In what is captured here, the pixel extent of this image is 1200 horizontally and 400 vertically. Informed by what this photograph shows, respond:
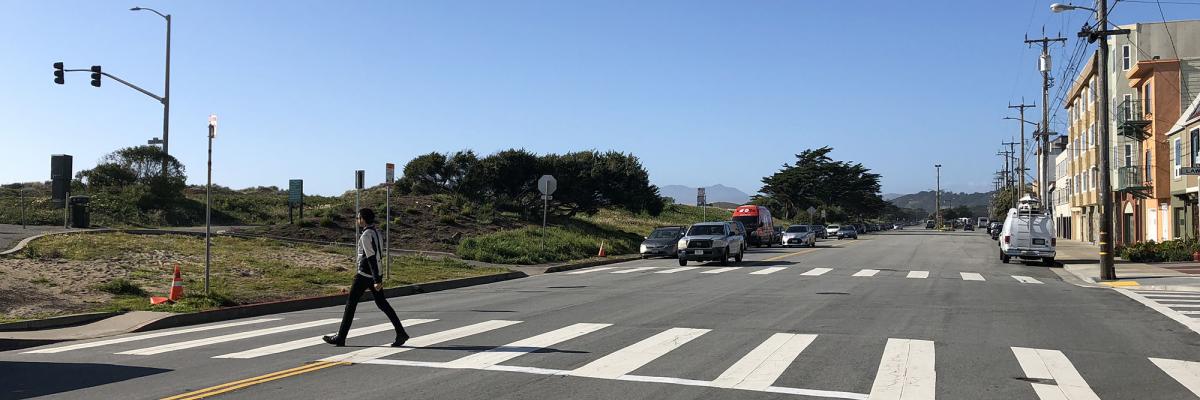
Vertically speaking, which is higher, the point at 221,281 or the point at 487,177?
the point at 487,177

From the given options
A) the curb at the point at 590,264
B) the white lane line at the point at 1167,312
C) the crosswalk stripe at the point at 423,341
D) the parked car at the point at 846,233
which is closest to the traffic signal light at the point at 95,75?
the curb at the point at 590,264

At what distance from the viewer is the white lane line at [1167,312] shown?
A: 12.2m

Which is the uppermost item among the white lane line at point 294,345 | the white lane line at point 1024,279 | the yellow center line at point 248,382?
the white lane line at point 1024,279

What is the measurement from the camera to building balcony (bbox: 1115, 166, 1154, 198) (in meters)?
39.6

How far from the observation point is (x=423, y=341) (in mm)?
10367

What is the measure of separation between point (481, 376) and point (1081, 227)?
66.7 metres

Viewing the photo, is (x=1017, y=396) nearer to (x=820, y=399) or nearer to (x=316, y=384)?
(x=820, y=399)

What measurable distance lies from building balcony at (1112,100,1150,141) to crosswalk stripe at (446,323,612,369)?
3641 centimetres

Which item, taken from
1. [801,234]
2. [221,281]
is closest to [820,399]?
[221,281]

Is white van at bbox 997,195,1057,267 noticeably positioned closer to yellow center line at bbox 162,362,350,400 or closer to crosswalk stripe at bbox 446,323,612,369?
crosswalk stripe at bbox 446,323,612,369

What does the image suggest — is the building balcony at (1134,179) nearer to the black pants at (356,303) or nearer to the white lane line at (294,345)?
the white lane line at (294,345)

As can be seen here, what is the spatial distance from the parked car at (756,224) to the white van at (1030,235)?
19179 millimetres

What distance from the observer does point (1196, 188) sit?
105ft

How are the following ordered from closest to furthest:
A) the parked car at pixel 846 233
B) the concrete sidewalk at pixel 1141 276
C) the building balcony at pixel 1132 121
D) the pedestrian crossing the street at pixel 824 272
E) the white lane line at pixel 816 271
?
the concrete sidewalk at pixel 1141 276 < the pedestrian crossing the street at pixel 824 272 < the white lane line at pixel 816 271 < the building balcony at pixel 1132 121 < the parked car at pixel 846 233
